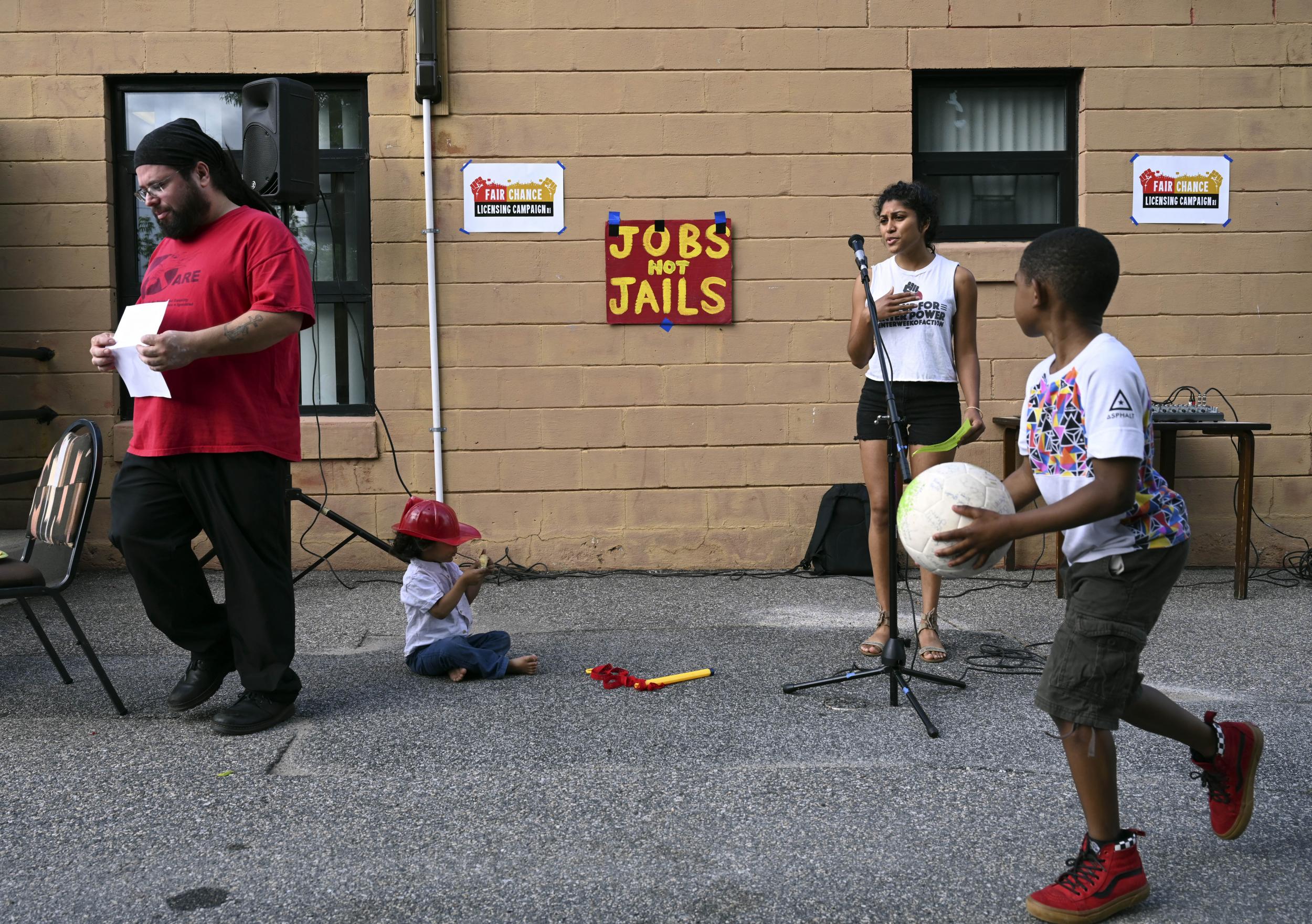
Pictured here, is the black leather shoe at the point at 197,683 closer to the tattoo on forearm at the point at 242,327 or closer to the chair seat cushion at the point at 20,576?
the chair seat cushion at the point at 20,576

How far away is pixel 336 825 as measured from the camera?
9.77 feet

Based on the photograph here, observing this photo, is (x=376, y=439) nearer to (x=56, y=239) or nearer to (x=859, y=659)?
(x=56, y=239)

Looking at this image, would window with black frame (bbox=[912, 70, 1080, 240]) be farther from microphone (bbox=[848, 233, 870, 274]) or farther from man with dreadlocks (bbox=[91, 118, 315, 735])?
man with dreadlocks (bbox=[91, 118, 315, 735])

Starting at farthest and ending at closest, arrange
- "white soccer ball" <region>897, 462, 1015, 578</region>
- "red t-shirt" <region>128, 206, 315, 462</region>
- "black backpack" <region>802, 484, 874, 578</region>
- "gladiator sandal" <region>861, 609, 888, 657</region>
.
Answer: "black backpack" <region>802, 484, 874, 578</region> < "gladiator sandal" <region>861, 609, 888, 657</region> < "red t-shirt" <region>128, 206, 315, 462</region> < "white soccer ball" <region>897, 462, 1015, 578</region>

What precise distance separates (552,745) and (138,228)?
506 cm

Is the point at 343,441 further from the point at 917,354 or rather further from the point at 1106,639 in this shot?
the point at 1106,639

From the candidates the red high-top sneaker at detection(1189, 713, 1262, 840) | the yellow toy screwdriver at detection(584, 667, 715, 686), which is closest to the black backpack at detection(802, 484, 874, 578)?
the yellow toy screwdriver at detection(584, 667, 715, 686)

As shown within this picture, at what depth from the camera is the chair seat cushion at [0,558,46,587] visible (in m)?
3.88

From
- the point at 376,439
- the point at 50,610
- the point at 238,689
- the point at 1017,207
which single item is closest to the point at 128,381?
the point at 238,689

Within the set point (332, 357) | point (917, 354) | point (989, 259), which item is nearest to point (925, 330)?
point (917, 354)

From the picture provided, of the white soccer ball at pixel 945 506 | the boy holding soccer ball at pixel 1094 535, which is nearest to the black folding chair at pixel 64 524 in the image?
the white soccer ball at pixel 945 506

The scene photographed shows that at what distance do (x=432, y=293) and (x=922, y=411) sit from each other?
337 centimetres

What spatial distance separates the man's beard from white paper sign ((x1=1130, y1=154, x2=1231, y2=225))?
5524 mm

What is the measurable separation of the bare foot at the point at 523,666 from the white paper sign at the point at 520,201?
3.26m
